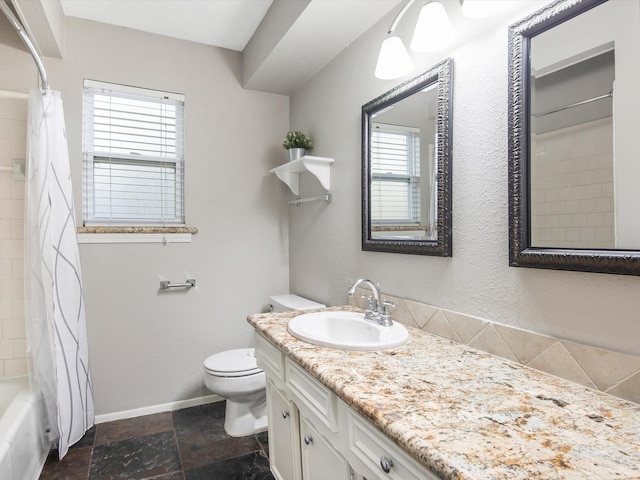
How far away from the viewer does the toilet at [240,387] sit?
208 centimetres

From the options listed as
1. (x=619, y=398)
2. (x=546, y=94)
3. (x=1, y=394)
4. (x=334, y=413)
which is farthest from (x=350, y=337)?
(x=1, y=394)

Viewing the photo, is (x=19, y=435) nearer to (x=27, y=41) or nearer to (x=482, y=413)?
(x=27, y=41)

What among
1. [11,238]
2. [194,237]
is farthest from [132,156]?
[11,238]

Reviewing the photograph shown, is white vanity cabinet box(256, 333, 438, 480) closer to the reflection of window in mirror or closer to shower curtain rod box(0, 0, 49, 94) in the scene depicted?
the reflection of window in mirror

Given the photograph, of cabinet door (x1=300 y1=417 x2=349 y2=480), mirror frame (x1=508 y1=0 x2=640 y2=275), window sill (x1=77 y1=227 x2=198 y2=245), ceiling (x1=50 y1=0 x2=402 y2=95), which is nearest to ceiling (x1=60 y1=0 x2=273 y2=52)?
ceiling (x1=50 y1=0 x2=402 y2=95)

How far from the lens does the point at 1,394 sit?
1980 mm

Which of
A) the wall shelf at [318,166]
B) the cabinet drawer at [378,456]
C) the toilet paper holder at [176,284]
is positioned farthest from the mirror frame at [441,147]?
the toilet paper holder at [176,284]

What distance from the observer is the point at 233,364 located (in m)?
2.17

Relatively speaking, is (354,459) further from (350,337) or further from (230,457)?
(230,457)

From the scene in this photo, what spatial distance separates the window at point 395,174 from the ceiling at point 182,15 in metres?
1.08

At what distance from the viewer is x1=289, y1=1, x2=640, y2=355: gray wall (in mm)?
991

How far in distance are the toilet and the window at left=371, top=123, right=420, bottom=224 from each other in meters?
0.71

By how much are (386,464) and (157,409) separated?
2109 mm

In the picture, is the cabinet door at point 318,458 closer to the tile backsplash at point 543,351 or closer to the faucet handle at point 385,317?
the faucet handle at point 385,317
